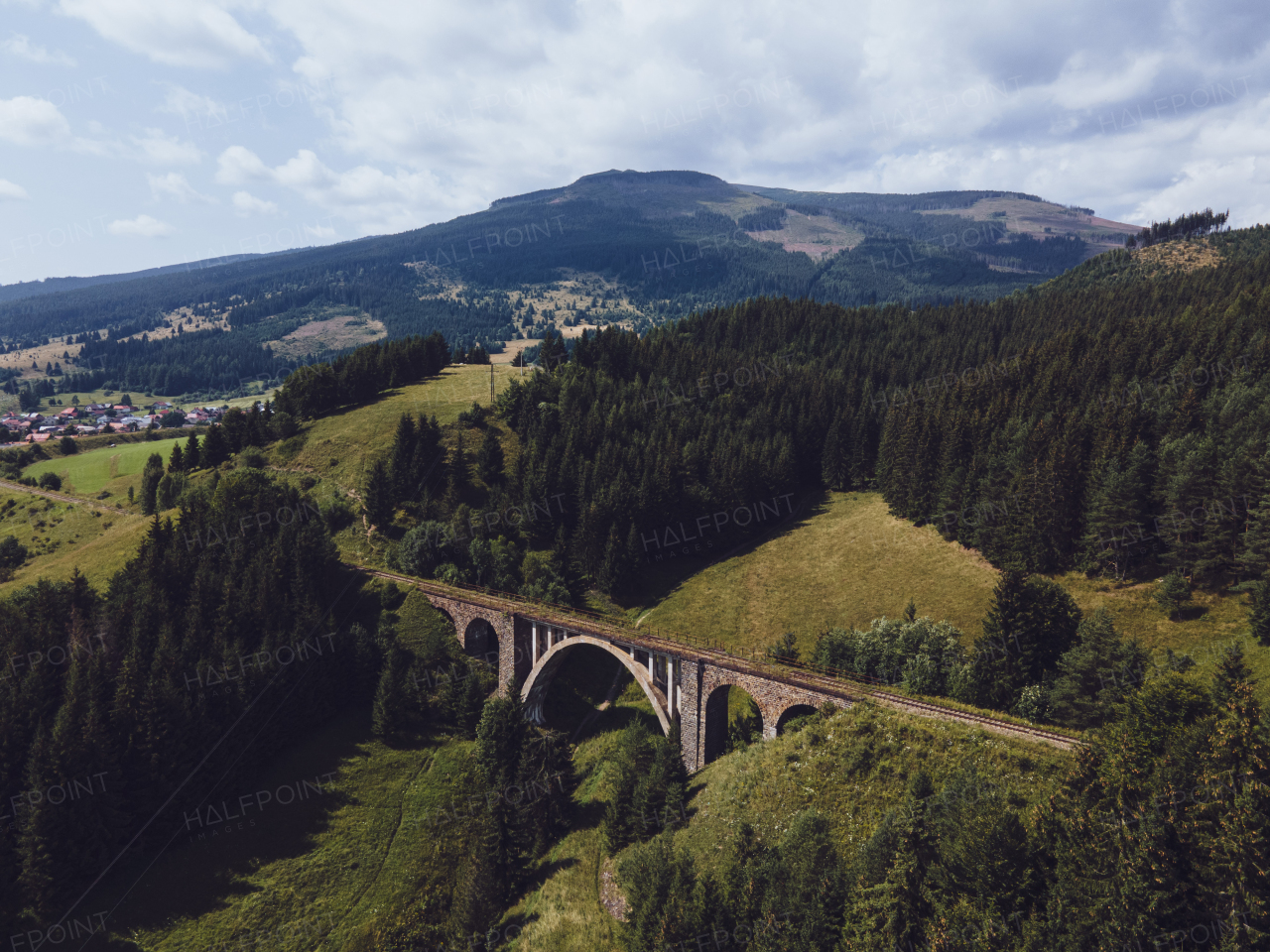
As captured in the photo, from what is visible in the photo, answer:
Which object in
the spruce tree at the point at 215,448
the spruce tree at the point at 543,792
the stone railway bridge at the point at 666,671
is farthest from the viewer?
the spruce tree at the point at 215,448

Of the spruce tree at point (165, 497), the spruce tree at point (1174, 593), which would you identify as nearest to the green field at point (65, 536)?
the spruce tree at point (165, 497)

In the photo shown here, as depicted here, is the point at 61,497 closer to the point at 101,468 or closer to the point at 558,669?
the point at 101,468

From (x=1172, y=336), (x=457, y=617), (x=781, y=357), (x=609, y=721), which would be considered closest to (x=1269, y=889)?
(x=609, y=721)

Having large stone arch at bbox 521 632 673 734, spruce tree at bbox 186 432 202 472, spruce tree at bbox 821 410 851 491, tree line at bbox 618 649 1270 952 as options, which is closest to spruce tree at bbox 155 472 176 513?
spruce tree at bbox 186 432 202 472

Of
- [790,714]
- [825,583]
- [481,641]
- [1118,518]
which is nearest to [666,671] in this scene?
[790,714]

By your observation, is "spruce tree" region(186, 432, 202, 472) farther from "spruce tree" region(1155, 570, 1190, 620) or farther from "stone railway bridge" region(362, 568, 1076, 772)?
"spruce tree" region(1155, 570, 1190, 620)

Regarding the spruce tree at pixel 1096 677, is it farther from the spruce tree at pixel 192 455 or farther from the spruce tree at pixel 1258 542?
the spruce tree at pixel 192 455

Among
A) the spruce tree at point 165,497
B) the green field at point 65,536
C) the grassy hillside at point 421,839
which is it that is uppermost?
the spruce tree at point 165,497
